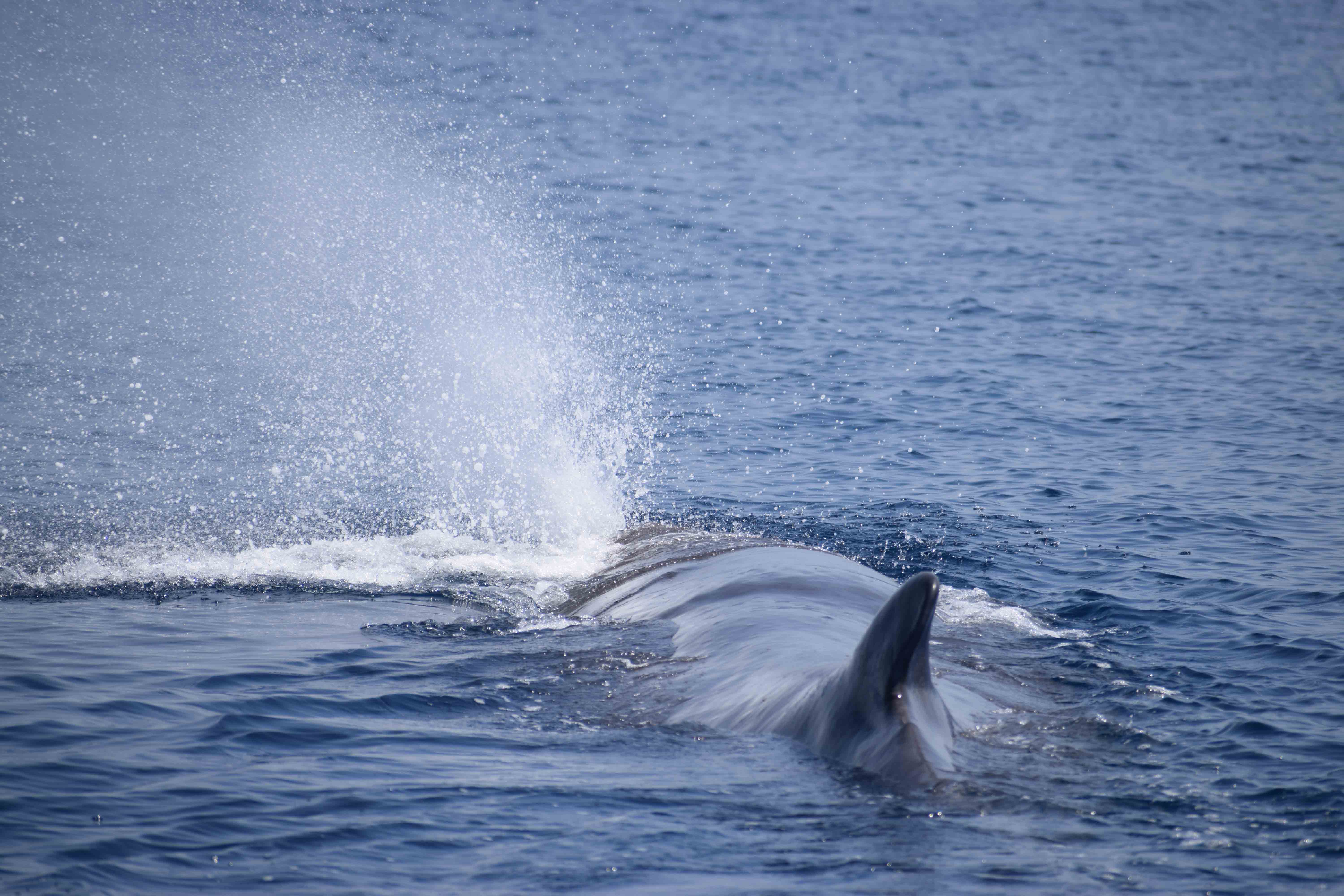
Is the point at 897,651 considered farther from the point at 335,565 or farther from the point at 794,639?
the point at 335,565

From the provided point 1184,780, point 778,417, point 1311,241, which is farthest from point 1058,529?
point 1311,241

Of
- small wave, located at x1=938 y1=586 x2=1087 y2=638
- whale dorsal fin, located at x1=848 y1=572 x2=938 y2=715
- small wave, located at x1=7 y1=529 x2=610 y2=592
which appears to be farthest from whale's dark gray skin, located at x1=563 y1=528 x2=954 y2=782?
small wave, located at x1=7 y1=529 x2=610 y2=592

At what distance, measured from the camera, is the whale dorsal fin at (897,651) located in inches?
275

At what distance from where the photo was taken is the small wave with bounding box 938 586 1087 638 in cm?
1181

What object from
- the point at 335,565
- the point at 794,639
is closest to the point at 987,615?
the point at 794,639

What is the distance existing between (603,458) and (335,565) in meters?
5.72

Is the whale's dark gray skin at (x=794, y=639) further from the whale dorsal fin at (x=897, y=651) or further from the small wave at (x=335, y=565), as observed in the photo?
the small wave at (x=335, y=565)

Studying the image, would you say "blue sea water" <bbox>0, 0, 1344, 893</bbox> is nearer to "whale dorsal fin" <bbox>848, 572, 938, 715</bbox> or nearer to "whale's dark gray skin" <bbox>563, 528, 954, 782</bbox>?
"whale's dark gray skin" <bbox>563, 528, 954, 782</bbox>

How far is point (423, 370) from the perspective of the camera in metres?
21.5

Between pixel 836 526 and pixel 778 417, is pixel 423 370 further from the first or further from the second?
pixel 836 526

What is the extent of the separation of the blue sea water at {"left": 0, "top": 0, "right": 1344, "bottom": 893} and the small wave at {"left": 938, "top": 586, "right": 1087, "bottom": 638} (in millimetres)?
79

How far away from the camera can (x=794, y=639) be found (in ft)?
32.3

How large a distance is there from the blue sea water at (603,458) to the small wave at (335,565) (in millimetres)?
73

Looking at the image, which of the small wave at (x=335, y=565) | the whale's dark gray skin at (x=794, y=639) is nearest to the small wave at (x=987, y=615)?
the whale's dark gray skin at (x=794, y=639)
